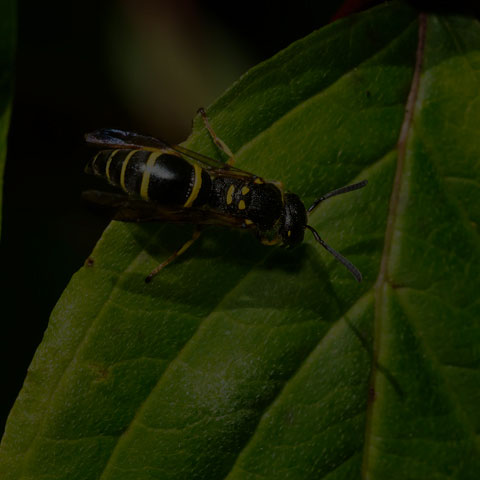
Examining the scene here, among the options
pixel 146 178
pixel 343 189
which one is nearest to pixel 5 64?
pixel 146 178

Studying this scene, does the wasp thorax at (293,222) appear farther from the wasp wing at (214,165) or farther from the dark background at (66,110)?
the dark background at (66,110)

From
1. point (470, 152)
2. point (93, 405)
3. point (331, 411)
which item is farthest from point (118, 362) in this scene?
A: point (470, 152)

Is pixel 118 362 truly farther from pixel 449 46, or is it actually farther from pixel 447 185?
pixel 449 46

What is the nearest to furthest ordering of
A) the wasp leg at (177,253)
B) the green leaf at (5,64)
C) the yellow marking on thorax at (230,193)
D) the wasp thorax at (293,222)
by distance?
1. the green leaf at (5,64)
2. the wasp leg at (177,253)
3. the wasp thorax at (293,222)
4. the yellow marking on thorax at (230,193)

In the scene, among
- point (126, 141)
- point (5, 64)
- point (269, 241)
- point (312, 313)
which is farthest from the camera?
point (126, 141)

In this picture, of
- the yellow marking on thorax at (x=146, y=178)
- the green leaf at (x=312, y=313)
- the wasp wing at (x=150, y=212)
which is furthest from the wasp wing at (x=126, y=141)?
the green leaf at (x=312, y=313)

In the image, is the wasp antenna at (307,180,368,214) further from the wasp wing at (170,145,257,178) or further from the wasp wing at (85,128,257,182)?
the wasp wing at (85,128,257,182)

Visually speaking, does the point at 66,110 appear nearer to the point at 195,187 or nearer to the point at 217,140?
the point at 195,187
